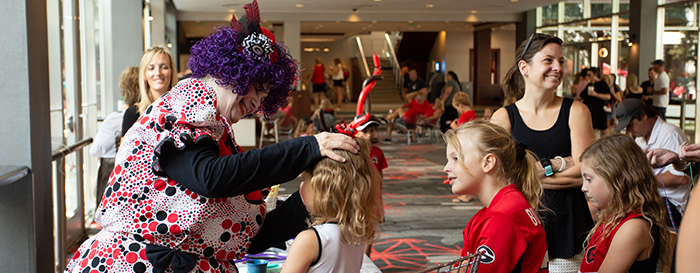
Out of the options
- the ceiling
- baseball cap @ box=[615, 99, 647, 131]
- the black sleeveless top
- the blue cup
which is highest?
the ceiling

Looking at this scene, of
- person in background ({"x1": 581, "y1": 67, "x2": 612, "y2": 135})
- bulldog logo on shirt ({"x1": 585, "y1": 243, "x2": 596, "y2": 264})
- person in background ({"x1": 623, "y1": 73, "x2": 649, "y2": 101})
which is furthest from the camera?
person in background ({"x1": 623, "y1": 73, "x2": 649, "y2": 101})

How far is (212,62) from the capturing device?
4.61ft

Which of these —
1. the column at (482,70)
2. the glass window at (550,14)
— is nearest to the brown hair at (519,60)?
the glass window at (550,14)

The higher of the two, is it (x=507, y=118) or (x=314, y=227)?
(x=507, y=118)

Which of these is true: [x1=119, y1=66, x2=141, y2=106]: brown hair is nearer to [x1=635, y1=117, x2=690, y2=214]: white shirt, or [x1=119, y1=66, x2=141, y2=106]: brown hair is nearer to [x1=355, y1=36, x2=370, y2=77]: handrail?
[x1=635, y1=117, x2=690, y2=214]: white shirt

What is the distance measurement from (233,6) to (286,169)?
15.5 m

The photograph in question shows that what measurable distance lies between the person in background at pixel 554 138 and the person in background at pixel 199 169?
1175mm

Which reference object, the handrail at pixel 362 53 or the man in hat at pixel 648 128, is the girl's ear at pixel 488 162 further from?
the handrail at pixel 362 53

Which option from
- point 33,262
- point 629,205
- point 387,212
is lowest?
point 387,212

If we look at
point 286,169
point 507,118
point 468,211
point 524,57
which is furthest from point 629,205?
point 468,211

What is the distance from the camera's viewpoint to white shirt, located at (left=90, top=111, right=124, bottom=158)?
3930 millimetres

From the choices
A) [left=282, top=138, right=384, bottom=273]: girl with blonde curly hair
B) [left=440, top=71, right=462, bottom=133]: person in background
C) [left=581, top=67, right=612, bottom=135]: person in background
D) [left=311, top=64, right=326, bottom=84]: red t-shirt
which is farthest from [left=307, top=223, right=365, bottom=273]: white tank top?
[left=311, top=64, right=326, bottom=84]: red t-shirt

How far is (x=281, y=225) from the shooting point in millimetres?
1621

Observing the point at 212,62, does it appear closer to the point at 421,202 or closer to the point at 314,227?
the point at 314,227
